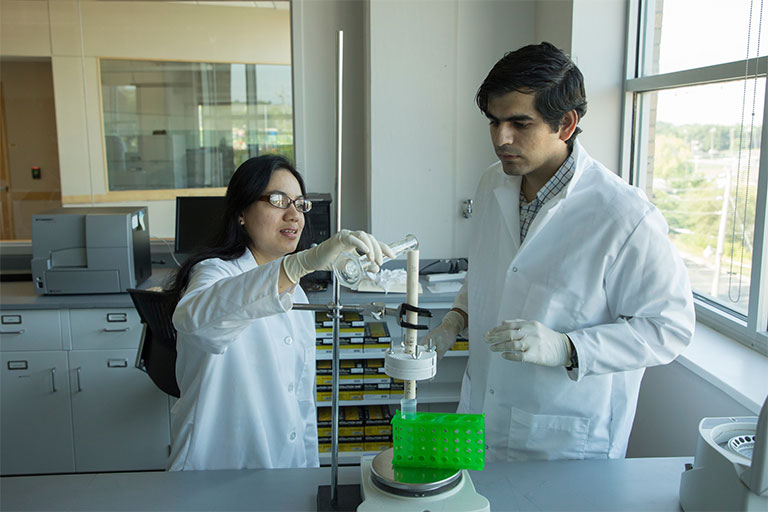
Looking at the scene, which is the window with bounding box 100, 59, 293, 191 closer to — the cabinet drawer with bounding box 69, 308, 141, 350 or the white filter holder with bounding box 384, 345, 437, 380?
the cabinet drawer with bounding box 69, 308, 141, 350

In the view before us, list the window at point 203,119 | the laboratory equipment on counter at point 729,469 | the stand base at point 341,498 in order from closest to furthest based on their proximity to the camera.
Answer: the laboratory equipment on counter at point 729,469 → the stand base at point 341,498 → the window at point 203,119

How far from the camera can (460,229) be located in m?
3.21

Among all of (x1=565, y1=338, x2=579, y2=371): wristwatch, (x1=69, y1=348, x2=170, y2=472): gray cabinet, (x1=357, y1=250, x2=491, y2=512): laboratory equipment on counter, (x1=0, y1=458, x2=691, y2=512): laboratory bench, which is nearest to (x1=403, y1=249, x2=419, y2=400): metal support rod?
(x1=357, y1=250, x2=491, y2=512): laboratory equipment on counter

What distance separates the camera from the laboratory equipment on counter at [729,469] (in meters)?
0.96

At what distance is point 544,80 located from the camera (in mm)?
1481

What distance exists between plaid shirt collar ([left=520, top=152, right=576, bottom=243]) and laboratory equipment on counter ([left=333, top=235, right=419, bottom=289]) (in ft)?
2.00

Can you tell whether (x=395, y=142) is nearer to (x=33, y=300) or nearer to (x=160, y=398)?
(x=160, y=398)

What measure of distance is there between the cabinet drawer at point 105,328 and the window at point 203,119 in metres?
1.44

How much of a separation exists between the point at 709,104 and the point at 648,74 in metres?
0.46

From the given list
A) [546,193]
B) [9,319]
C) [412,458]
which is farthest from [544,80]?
[9,319]

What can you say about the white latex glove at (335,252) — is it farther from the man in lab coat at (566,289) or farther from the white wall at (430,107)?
the white wall at (430,107)

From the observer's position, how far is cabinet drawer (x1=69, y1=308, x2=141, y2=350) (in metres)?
2.84

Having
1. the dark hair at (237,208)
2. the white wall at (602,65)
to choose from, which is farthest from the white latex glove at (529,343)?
the white wall at (602,65)

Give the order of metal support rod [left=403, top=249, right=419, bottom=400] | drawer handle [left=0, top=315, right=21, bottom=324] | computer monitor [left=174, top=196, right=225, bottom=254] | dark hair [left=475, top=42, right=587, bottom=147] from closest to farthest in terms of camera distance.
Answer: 1. metal support rod [left=403, top=249, right=419, bottom=400]
2. dark hair [left=475, top=42, right=587, bottom=147]
3. drawer handle [left=0, top=315, right=21, bottom=324]
4. computer monitor [left=174, top=196, right=225, bottom=254]
